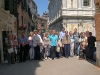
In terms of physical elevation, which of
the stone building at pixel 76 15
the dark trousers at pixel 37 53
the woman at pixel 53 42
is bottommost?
the dark trousers at pixel 37 53

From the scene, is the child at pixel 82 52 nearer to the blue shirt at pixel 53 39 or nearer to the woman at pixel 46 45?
the blue shirt at pixel 53 39

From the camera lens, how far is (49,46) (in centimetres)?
1503

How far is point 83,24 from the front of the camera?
38188 mm

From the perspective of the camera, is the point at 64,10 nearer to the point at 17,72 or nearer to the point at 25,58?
the point at 25,58

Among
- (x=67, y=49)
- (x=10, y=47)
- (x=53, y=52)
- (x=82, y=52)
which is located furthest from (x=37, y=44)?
(x=82, y=52)

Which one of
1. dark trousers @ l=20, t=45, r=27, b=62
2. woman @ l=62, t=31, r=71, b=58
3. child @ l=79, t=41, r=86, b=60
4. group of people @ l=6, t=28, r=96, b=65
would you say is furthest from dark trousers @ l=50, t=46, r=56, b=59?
dark trousers @ l=20, t=45, r=27, b=62

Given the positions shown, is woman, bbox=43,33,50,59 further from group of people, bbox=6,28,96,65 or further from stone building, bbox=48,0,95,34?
stone building, bbox=48,0,95,34

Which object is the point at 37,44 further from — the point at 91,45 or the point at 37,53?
the point at 91,45

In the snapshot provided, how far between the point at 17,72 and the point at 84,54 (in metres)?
5.60

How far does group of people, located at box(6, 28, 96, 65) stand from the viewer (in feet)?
44.6

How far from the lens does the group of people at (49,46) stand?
13594 mm

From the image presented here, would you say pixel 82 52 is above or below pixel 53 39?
below

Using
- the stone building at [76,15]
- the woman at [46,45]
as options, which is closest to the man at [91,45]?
the woman at [46,45]

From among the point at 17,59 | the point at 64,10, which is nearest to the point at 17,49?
the point at 17,59
